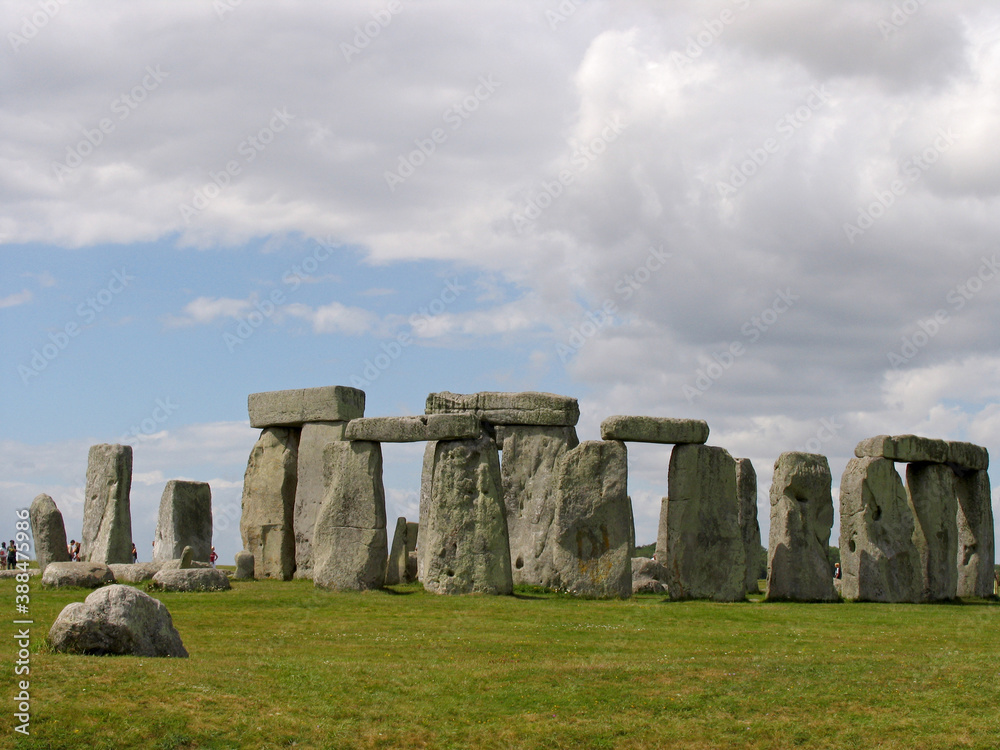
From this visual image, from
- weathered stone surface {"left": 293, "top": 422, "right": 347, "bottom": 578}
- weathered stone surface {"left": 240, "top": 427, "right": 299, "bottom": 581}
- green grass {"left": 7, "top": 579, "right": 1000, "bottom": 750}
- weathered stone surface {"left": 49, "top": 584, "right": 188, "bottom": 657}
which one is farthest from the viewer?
weathered stone surface {"left": 240, "top": 427, "right": 299, "bottom": 581}

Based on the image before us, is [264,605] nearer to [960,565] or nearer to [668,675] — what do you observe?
[668,675]

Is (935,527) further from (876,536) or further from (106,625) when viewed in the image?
(106,625)

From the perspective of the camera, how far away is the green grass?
11.1m

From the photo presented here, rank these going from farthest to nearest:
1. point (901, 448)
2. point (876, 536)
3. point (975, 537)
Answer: point (975, 537), point (901, 448), point (876, 536)

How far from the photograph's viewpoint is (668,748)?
1116 centimetres

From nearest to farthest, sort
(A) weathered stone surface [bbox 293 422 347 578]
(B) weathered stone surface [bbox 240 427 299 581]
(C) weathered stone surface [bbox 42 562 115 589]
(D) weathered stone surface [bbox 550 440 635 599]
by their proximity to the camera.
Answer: (C) weathered stone surface [bbox 42 562 115 589] → (D) weathered stone surface [bbox 550 440 635 599] → (A) weathered stone surface [bbox 293 422 347 578] → (B) weathered stone surface [bbox 240 427 299 581]

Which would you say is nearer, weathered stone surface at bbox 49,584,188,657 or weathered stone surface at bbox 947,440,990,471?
weathered stone surface at bbox 49,584,188,657

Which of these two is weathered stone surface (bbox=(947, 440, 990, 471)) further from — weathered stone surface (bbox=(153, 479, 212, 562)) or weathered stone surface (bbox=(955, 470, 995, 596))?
weathered stone surface (bbox=(153, 479, 212, 562))

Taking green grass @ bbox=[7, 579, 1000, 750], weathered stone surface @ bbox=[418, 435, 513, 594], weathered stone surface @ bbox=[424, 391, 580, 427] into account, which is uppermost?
weathered stone surface @ bbox=[424, 391, 580, 427]

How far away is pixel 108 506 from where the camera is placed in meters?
27.0

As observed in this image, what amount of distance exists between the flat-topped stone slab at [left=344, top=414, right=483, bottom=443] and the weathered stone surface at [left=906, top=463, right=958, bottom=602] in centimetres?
962

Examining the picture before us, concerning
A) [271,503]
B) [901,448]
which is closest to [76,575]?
[271,503]

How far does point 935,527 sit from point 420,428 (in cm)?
1095

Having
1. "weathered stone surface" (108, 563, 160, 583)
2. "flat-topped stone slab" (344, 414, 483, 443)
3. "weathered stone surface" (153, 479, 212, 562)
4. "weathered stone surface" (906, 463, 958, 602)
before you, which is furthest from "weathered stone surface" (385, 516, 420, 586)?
"weathered stone surface" (906, 463, 958, 602)
